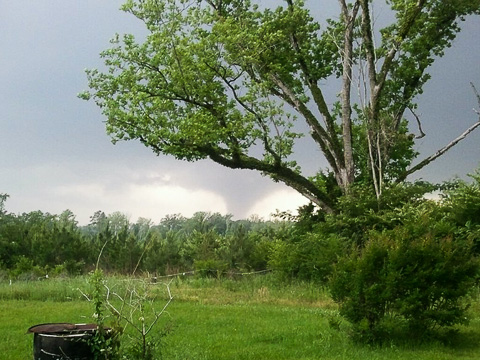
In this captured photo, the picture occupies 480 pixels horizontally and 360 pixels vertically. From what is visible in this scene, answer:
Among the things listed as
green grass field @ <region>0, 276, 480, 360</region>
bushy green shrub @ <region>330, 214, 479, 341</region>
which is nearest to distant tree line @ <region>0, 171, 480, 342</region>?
bushy green shrub @ <region>330, 214, 479, 341</region>

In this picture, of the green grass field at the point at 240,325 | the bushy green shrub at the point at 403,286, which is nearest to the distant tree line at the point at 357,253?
Result: the bushy green shrub at the point at 403,286

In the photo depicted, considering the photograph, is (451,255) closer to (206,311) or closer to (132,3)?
(206,311)

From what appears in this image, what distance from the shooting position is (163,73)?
27516 mm

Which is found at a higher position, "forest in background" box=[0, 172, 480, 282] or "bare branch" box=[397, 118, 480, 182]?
"bare branch" box=[397, 118, 480, 182]

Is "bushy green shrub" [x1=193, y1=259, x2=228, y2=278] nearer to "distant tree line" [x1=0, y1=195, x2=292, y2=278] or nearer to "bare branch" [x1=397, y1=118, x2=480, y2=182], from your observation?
"distant tree line" [x1=0, y1=195, x2=292, y2=278]

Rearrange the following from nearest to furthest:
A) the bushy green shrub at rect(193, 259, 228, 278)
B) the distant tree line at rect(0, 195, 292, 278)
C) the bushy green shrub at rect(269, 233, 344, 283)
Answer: the bushy green shrub at rect(269, 233, 344, 283)
the bushy green shrub at rect(193, 259, 228, 278)
the distant tree line at rect(0, 195, 292, 278)

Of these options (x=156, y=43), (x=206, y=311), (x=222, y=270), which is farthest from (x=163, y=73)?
(x=206, y=311)

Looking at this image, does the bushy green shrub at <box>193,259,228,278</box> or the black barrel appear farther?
→ the bushy green shrub at <box>193,259,228,278</box>

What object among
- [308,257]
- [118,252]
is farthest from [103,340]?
[118,252]

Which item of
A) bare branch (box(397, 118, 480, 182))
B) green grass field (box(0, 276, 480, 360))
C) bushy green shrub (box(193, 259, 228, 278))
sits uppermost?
bare branch (box(397, 118, 480, 182))

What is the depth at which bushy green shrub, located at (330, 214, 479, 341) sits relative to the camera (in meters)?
10.6

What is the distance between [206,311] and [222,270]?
10443 mm

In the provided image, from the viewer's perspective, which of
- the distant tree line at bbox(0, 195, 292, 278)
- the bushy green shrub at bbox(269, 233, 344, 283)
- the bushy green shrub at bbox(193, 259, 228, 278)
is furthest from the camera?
the distant tree line at bbox(0, 195, 292, 278)

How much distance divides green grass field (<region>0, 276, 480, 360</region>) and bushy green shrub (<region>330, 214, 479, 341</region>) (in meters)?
0.39
